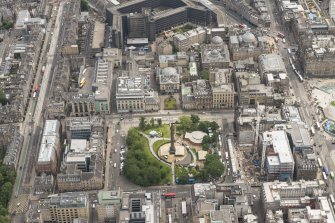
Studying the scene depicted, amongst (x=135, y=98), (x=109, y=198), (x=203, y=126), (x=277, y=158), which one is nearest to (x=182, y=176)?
(x=203, y=126)

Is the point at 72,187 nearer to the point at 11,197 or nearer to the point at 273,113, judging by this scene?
the point at 11,197

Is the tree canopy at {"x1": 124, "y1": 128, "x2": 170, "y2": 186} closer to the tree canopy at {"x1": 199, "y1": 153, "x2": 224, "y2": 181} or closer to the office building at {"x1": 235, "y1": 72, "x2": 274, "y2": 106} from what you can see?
the tree canopy at {"x1": 199, "y1": 153, "x2": 224, "y2": 181}

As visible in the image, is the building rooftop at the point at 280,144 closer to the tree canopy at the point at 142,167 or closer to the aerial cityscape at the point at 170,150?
the aerial cityscape at the point at 170,150

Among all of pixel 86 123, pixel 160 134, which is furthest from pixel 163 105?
pixel 86 123

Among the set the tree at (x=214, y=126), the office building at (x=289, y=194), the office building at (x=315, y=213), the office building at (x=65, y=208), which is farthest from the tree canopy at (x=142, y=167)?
the office building at (x=315, y=213)

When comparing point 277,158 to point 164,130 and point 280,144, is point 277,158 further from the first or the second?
point 164,130

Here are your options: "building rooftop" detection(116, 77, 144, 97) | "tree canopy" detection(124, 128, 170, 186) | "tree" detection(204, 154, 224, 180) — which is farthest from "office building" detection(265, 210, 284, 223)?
"building rooftop" detection(116, 77, 144, 97)
